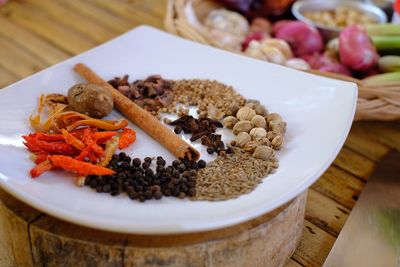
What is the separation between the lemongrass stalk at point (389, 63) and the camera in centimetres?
145

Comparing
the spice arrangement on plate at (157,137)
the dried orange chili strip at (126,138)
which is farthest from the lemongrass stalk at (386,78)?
the dried orange chili strip at (126,138)

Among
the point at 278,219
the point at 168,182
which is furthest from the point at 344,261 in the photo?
the point at 168,182

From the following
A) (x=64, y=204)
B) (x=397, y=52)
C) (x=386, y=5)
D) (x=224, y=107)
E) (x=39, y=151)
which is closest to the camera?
(x=64, y=204)

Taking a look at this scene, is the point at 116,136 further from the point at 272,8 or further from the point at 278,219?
the point at 272,8

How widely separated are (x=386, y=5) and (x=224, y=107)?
106 centimetres

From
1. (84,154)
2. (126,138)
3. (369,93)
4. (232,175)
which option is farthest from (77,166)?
(369,93)

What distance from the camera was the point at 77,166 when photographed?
0.87 metres

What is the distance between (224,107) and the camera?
1109mm

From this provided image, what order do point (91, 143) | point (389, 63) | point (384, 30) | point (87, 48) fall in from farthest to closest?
point (87, 48) → point (384, 30) → point (389, 63) → point (91, 143)

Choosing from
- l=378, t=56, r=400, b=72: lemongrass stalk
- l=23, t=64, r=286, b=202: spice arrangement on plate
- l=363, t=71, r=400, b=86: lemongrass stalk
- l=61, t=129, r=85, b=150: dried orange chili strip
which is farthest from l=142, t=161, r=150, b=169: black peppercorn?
l=378, t=56, r=400, b=72: lemongrass stalk

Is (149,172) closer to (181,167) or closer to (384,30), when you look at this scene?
(181,167)

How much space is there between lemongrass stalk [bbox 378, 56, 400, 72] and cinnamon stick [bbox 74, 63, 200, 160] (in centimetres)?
76

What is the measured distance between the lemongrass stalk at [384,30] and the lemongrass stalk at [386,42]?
3 cm

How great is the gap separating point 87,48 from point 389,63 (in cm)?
95
